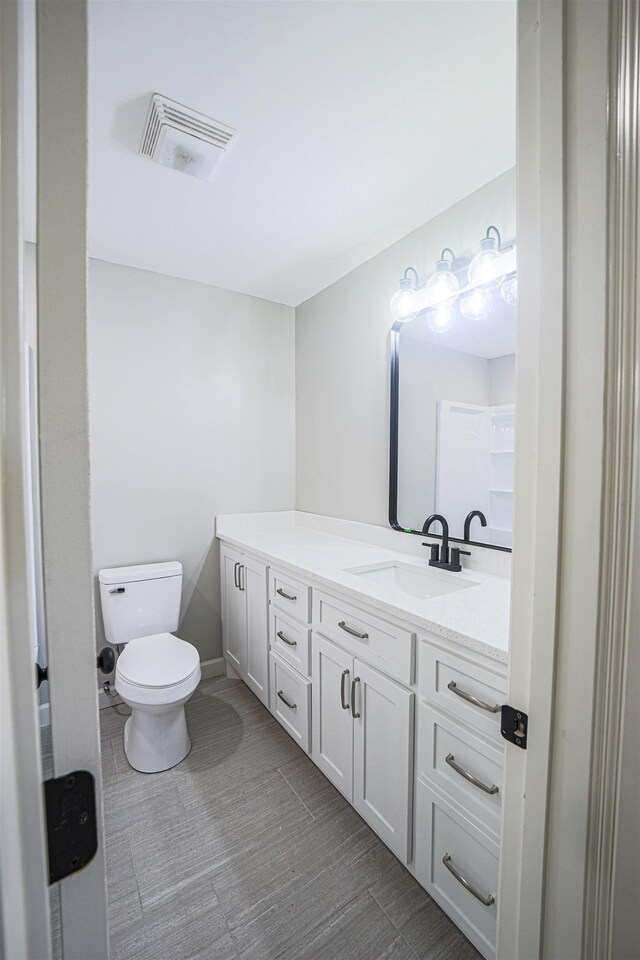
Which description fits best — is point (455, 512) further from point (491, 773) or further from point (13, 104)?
point (13, 104)

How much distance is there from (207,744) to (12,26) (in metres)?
2.36

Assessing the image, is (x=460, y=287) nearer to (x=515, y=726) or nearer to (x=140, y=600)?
(x=515, y=726)

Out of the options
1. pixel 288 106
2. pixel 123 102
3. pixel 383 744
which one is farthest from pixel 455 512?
pixel 123 102

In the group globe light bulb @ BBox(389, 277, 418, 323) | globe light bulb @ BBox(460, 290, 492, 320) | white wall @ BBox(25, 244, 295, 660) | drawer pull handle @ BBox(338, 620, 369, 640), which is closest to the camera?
drawer pull handle @ BBox(338, 620, 369, 640)

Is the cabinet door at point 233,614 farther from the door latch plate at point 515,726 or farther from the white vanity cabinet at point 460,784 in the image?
the door latch plate at point 515,726

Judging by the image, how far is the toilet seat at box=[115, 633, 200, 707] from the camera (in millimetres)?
1734

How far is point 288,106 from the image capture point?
134cm

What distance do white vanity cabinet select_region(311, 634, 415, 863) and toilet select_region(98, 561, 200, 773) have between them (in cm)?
61

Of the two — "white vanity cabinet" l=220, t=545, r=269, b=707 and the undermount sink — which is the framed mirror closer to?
the undermount sink

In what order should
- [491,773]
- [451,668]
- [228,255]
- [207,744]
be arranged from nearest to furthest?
[491,773] < [451,668] < [207,744] < [228,255]

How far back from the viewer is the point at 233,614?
8.18 feet

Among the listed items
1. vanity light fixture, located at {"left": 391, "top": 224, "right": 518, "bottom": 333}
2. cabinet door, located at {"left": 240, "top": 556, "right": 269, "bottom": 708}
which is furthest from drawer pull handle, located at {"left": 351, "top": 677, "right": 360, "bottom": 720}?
vanity light fixture, located at {"left": 391, "top": 224, "right": 518, "bottom": 333}

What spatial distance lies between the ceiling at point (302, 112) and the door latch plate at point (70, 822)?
151 cm

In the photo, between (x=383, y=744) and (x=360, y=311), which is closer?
(x=383, y=744)
